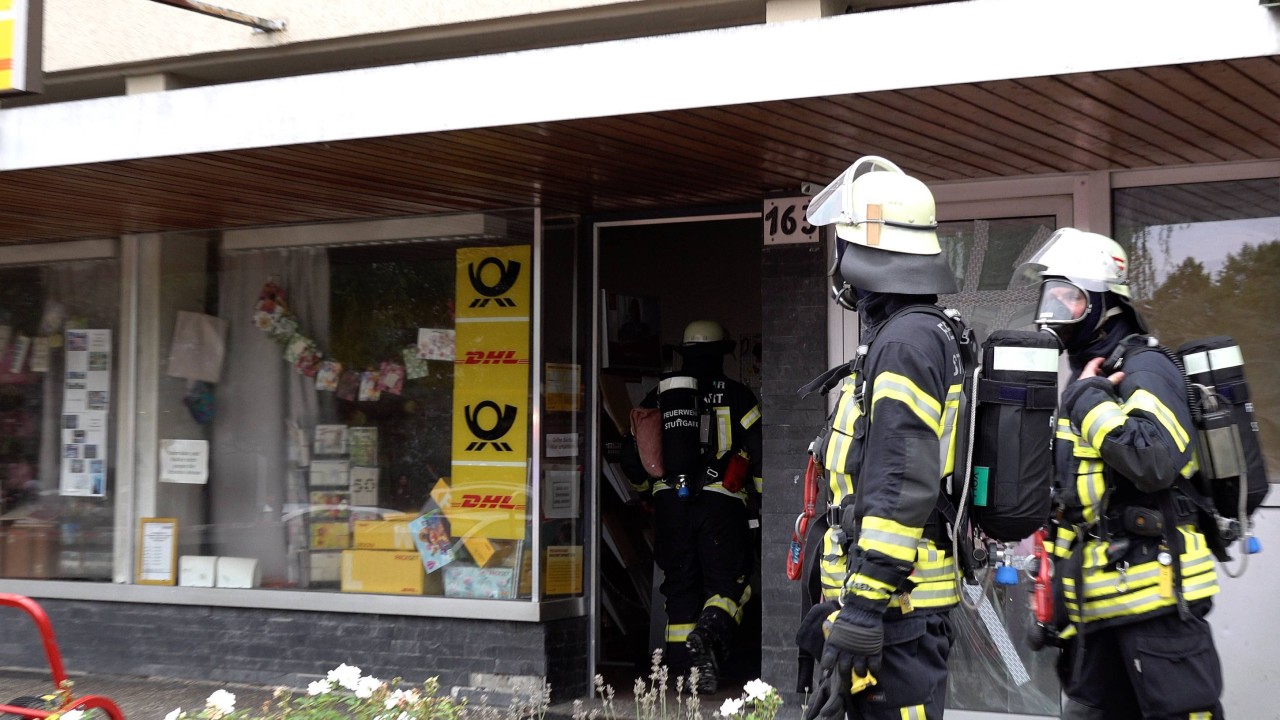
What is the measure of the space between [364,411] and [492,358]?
Result: 104 centimetres

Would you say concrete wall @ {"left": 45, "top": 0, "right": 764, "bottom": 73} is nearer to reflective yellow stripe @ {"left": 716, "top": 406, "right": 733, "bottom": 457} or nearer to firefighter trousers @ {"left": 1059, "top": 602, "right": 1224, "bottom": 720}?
reflective yellow stripe @ {"left": 716, "top": 406, "right": 733, "bottom": 457}

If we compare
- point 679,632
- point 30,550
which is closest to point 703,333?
point 679,632

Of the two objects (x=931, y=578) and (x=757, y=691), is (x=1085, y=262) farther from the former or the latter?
(x=757, y=691)

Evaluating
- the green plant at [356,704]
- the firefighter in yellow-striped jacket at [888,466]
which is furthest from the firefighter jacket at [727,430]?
the firefighter in yellow-striped jacket at [888,466]

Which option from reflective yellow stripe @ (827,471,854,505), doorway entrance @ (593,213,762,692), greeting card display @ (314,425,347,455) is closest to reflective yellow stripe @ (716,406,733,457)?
doorway entrance @ (593,213,762,692)

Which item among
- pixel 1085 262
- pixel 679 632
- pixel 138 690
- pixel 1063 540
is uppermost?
pixel 1085 262

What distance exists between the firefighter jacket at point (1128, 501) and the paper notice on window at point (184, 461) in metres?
6.01

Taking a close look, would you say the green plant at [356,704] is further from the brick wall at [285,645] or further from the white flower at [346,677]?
the brick wall at [285,645]

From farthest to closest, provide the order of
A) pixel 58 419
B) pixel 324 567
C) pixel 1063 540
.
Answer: pixel 58 419, pixel 324 567, pixel 1063 540

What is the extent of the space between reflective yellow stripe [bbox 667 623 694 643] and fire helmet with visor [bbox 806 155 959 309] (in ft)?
13.4

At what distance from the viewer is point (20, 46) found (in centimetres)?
661

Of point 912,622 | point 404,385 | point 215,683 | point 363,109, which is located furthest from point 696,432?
point 912,622

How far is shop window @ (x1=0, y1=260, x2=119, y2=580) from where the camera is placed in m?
9.15

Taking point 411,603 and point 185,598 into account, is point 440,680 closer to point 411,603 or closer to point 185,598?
point 411,603
